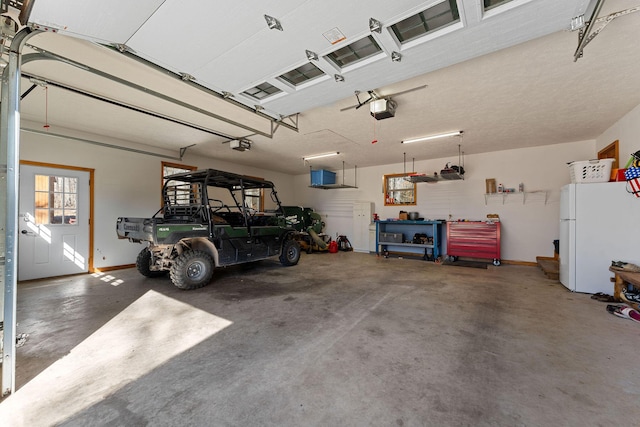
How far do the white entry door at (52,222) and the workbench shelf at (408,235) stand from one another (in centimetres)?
733

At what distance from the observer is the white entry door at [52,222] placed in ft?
14.9

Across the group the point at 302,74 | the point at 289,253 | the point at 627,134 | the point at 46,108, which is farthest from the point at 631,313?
the point at 46,108

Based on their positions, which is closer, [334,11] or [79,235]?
[334,11]

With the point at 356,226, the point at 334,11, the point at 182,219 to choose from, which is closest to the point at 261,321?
the point at 182,219

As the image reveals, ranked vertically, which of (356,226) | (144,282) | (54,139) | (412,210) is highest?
(54,139)

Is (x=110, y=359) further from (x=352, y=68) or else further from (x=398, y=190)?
(x=398, y=190)

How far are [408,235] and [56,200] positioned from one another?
864cm

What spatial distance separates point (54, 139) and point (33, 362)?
4773 millimetres

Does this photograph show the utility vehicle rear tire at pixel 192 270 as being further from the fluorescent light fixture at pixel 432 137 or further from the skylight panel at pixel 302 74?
the fluorescent light fixture at pixel 432 137

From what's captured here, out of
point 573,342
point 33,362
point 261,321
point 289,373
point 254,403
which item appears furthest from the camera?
point 261,321

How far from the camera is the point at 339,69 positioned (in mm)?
2637

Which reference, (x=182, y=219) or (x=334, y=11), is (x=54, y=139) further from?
(x=334, y=11)

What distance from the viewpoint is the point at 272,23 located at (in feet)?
6.19

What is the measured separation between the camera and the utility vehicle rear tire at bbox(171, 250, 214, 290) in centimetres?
394
